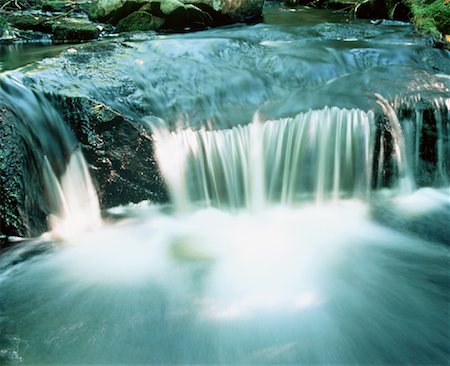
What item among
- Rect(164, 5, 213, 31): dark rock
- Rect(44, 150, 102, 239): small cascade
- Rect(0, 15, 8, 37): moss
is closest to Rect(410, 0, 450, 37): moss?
Rect(164, 5, 213, 31): dark rock

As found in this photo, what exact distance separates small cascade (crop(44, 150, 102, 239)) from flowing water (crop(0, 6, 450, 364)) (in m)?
0.01

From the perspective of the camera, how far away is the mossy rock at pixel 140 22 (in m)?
9.20

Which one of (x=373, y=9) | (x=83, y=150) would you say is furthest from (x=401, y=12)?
(x=83, y=150)

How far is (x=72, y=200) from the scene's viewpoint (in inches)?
169

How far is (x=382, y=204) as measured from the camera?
197 inches

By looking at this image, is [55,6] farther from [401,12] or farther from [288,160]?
[288,160]

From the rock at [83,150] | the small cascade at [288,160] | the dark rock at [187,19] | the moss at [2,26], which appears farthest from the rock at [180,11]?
the small cascade at [288,160]

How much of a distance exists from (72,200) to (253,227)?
1950mm

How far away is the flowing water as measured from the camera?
3025 millimetres

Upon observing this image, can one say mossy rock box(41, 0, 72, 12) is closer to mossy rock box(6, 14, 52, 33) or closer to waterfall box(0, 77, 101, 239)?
mossy rock box(6, 14, 52, 33)

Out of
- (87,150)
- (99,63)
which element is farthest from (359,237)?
(99,63)

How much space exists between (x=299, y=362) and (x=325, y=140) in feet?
9.85

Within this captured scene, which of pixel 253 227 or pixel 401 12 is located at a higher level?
pixel 401 12

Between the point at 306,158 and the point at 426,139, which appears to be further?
the point at 426,139
